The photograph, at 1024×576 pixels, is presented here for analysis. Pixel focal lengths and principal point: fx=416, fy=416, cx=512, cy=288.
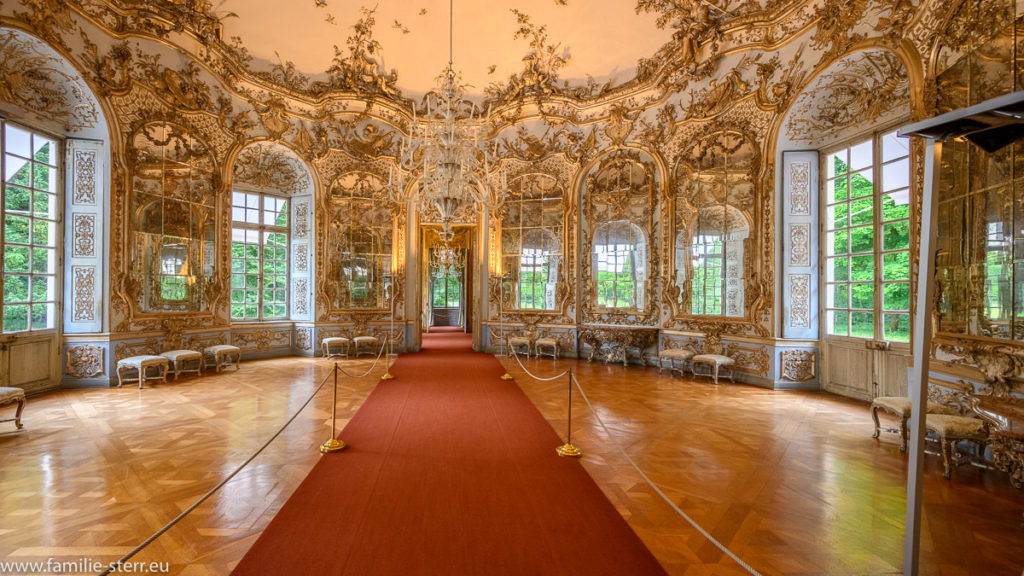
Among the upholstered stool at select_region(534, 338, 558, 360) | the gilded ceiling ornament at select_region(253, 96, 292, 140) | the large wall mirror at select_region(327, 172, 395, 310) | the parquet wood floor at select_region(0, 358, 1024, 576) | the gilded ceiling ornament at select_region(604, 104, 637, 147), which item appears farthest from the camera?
the large wall mirror at select_region(327, 172, 395, 310)

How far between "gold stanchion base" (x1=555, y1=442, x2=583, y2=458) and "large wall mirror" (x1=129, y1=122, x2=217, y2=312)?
777cm

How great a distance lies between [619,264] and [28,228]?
10.4 metres

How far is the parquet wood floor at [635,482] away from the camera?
2449 millimetres

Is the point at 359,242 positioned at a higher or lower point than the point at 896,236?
higher

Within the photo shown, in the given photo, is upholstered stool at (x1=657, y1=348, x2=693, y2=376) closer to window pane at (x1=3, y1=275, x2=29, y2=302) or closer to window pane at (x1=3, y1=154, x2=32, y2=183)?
window pane at (x1=3, y1=275, x2=29, y2=302)

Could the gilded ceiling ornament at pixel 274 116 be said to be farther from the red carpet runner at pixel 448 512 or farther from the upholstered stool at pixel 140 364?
the red carpet runner at pixel 448 512

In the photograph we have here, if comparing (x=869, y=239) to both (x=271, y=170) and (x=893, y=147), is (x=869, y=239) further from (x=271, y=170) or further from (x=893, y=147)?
(x=271, y=170)

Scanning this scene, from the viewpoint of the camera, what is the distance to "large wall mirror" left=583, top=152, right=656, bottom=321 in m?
9.27

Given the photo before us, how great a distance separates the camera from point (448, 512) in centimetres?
280

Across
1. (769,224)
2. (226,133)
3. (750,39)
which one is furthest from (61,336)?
(750,39)

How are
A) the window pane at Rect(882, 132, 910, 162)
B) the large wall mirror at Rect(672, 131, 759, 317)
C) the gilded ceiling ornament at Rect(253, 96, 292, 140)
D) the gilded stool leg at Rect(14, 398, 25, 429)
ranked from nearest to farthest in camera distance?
the gilded stool leg at Rect(14, 398, 25, 429)
the window pane at Rect(882, 132, 910, 162)
the large wall mirror at Rect(672, 131, 759, 317)
the gilded ceiling ornament at Rect(253, 96, 292, 140)

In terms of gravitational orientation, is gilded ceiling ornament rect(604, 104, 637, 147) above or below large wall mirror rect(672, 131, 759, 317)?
above

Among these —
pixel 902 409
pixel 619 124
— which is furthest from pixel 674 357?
pixel 619 124

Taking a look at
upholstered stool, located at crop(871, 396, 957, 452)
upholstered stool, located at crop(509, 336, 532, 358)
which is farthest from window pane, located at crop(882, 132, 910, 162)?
upholstered stool, located at crop(509, 336, 532, 358)
